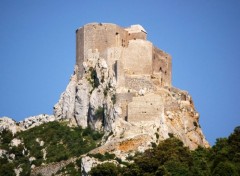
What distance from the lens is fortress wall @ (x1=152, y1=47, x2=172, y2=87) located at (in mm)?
96500

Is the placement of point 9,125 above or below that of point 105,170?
above

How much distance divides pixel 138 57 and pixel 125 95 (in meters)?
5.16

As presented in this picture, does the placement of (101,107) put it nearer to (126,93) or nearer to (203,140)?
(126,93)

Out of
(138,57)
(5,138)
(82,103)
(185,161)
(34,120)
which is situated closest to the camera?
(185,161)

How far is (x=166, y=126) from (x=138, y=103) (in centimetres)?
341

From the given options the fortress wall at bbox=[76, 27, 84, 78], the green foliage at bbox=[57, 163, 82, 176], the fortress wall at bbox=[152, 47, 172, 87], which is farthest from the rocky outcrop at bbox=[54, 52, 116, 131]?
the green foliage at bbox=[57, 163, 82, 176]

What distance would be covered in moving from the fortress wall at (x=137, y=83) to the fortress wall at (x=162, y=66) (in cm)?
392

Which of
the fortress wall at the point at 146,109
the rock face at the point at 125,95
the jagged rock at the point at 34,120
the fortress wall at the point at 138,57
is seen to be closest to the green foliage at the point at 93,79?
the rock face at the point at 125,95

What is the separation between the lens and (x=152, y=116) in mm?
87562

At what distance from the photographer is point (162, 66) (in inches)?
3878

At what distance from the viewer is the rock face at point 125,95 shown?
86.9 meters

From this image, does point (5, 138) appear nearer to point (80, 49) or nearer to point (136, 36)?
point (80, 49)

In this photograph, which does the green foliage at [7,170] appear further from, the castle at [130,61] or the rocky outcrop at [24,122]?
the castle at [130,61]

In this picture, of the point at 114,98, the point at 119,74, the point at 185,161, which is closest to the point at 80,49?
the point at 119,74
